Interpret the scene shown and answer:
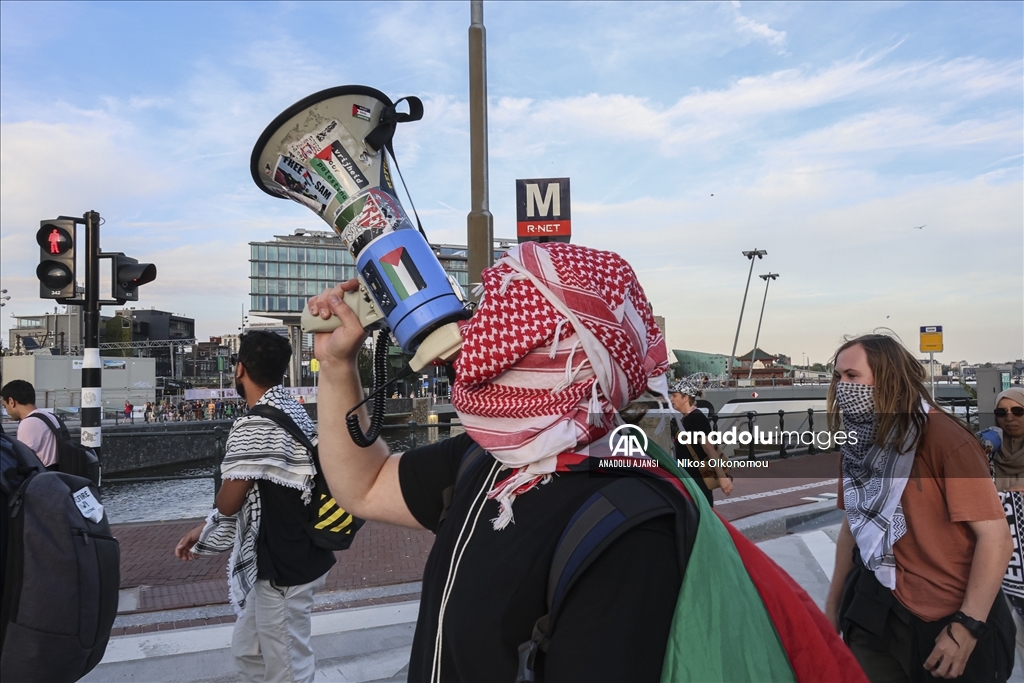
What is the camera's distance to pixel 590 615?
1.03 m

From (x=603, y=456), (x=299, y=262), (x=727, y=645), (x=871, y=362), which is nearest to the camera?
(x=727, y=645)

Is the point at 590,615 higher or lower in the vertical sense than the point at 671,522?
lower

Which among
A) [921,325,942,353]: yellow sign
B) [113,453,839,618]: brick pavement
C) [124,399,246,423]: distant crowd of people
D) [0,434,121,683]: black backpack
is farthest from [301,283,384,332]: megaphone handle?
[124,399,246,423]: distant crowd of people

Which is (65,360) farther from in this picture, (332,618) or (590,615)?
(590,615)

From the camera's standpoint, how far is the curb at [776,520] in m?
7.62

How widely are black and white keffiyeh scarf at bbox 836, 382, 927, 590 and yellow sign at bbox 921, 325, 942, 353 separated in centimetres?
1469

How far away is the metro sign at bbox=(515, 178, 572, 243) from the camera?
585 cm

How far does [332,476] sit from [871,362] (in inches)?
70.3

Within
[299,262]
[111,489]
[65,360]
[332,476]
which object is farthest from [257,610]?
[299,262]

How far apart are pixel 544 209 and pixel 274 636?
3.87 meters

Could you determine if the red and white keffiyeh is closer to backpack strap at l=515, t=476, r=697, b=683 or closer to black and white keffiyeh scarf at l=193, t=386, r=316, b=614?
backpack strap at l=515, t=476, r=697, b=683

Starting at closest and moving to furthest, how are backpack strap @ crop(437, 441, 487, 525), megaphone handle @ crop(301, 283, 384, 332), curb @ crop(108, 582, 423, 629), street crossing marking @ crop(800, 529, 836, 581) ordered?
1. backpack strap @ crop(437, 441, 487, 525)
2. megaphone handle @ crop(301, 283, 384, 332)
3. curb @ crop(108, 582, 423, 629)
4. street crossing marking @ crop(800, 529, 836, 581)

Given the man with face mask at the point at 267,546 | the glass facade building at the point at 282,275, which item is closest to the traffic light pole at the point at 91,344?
the man with face mask at the point at 267,546

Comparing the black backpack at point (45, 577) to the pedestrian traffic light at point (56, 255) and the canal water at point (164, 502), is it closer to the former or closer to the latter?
the pedestrian traffic light at point (56, 255)
